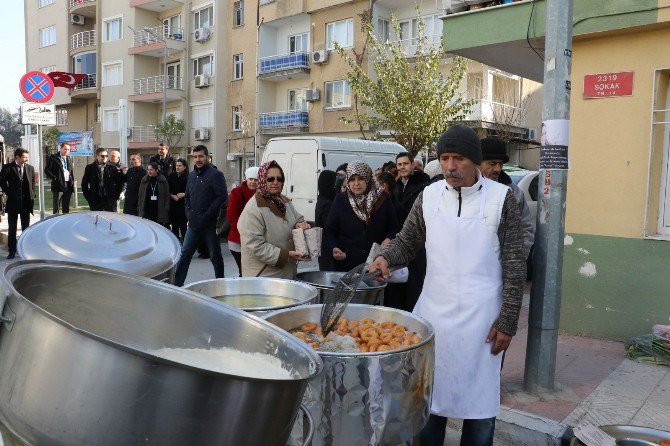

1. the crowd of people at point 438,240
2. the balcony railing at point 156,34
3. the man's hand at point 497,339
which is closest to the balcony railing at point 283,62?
the balcony railing at point 156,34

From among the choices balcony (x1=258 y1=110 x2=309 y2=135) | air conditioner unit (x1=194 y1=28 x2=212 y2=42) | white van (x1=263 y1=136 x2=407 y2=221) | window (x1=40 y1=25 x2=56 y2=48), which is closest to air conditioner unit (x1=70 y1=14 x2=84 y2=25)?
window (x1=40 y1=25 x2=56 y2=48)

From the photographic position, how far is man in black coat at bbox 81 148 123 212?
12562mm

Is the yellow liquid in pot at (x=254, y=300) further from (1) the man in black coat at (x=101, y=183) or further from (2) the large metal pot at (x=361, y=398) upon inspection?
(1) the man in black coat at (x=101, y=183)

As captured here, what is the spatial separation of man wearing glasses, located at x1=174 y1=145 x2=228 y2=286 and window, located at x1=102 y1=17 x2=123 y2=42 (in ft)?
127

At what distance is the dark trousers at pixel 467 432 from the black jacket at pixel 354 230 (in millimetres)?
2066

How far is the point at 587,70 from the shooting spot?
20.3 feet

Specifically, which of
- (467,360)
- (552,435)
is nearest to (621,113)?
(552,435)

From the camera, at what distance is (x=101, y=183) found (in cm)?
1268

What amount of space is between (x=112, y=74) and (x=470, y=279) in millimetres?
45889

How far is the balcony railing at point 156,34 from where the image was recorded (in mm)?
38875

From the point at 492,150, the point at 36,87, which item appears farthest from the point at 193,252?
the point at 492,150

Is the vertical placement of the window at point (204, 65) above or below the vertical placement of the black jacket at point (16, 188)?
above

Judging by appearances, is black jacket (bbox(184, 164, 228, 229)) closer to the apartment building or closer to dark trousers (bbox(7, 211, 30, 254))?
dark trousers (bbox(7, 211, 30, 254))

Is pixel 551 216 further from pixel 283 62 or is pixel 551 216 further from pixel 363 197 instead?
pixel 283 62
